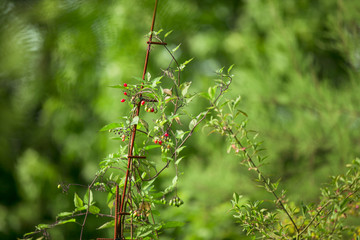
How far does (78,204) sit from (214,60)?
1.78m

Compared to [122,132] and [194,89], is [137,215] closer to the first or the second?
[122,132]

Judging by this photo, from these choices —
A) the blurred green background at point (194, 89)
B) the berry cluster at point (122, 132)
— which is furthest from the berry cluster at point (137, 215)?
the blurred green background at point (194, 89)

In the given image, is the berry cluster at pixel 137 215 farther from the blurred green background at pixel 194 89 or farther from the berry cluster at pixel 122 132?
the blurred green background at pixel 194 89

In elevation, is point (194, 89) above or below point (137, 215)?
above

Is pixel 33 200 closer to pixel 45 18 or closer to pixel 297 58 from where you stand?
pixel 45 18

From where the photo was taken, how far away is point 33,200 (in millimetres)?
2279

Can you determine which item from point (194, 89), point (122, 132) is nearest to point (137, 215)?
point (122, 132)

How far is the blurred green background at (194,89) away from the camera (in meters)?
1.39

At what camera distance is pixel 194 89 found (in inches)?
84.4

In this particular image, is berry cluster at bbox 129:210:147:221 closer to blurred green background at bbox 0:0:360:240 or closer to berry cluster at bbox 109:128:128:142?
berry cluster at bbox 109:128:128:142

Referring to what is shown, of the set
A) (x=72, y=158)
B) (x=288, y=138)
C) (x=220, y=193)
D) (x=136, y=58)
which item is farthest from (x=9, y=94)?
(x=288, y=138)

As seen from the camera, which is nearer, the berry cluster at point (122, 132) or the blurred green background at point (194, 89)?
the berry cluster at point (122, 132)

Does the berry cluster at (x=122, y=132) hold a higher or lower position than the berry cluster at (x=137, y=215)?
higher

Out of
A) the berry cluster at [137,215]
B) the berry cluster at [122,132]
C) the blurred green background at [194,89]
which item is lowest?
the berry cluster at [137,215]
